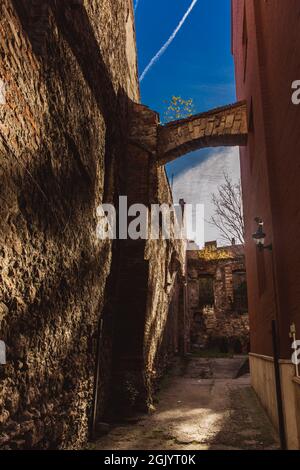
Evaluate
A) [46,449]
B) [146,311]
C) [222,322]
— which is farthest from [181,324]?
[46,449]

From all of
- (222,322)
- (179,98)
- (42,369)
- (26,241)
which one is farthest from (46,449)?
(222,322)

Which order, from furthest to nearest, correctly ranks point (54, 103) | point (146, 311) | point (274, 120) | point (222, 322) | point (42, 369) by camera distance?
point (222, 322) → point (146, 311) → point (274, 120) → point (54, 103) → point (42, 369)

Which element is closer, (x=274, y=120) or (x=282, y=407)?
(x=282, y=407)

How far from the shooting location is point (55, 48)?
4.01 metres

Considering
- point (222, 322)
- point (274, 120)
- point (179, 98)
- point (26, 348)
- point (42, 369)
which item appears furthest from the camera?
point (222, 322)

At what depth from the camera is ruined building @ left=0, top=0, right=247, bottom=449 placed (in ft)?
10.0

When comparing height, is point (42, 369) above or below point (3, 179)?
below

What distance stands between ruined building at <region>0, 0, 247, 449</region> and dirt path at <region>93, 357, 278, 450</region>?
0.49 m

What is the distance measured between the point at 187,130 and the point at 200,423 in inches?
230

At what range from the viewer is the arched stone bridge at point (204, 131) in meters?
8.35

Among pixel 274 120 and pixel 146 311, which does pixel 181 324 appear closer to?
pixel 146 311

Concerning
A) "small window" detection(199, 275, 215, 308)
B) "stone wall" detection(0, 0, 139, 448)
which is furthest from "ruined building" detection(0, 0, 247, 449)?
"small window" detection(199, 275, 215, 308)
